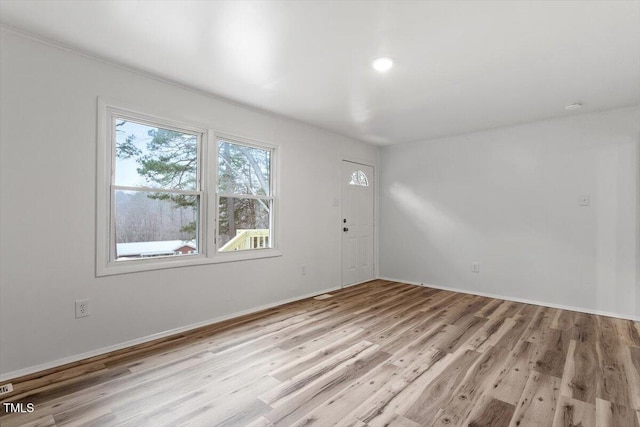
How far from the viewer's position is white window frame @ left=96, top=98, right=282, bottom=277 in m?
2.54

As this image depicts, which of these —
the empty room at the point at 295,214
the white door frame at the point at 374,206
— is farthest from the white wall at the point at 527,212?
the white door frame at the point at 374,206

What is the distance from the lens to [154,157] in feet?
9.59

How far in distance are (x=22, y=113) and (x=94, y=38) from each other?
0.74 meters

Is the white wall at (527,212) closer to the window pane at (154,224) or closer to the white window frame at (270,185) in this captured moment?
the white window frame at (270,185)

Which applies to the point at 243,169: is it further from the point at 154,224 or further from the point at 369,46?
the point at 369,46

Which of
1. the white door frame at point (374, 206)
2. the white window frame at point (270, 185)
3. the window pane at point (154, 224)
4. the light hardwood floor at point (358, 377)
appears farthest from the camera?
the white door frame at point (374, 206)

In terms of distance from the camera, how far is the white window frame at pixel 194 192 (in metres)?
2.54

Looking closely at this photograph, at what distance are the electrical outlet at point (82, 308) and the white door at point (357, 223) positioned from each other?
132 inches

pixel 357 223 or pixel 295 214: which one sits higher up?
pixel 295 214

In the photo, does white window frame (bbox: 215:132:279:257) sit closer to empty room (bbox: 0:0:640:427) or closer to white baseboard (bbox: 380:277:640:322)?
empty room (bbox: 0:0:640:427)

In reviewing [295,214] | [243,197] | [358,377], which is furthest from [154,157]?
[358,377]

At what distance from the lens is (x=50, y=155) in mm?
2303

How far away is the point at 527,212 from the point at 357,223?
8.00 feet

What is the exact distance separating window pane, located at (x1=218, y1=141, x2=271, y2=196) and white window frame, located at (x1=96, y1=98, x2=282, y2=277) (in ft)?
0.23
